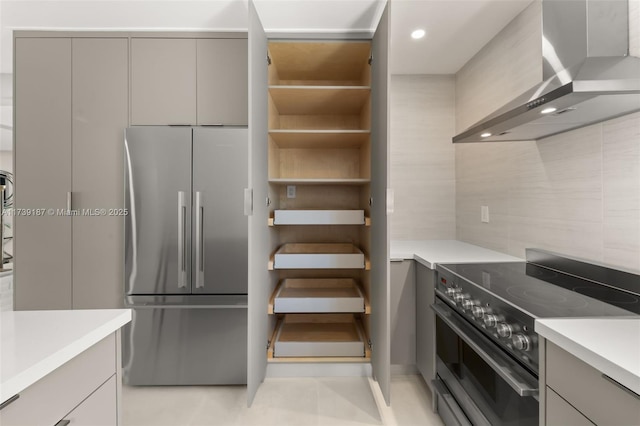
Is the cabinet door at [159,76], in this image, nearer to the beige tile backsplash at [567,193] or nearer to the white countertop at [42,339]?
the white countertop at [42,339]

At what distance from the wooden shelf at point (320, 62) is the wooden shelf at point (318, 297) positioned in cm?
151

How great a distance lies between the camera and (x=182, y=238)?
1850 mm

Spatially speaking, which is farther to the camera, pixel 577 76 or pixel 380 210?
pixel 380 210

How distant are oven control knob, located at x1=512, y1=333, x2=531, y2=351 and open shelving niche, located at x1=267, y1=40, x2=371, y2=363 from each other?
104 centimetres

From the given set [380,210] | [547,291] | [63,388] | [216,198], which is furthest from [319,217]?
[63,388]

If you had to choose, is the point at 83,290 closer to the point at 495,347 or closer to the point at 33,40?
the point at 33,40

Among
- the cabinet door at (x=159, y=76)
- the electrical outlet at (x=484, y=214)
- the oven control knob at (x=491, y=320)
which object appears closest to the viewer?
the oven control knob at (x=491, y=320)

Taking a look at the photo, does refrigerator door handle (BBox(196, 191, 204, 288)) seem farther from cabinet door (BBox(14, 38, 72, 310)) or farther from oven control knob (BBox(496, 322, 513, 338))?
oven control knob (BBox(496, 322, 513, 338))

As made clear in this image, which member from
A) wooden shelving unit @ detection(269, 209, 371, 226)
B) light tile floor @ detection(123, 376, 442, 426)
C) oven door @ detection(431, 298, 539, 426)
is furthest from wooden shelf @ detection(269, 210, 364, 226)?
light tile floor @ detection(123, 376, 442, 426)

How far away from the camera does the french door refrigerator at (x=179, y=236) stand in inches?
72.9

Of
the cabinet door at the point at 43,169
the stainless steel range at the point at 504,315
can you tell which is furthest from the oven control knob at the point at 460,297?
the cabinet door at the point at 43,169

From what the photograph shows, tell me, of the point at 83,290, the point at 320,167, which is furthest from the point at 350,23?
the point at 83,290

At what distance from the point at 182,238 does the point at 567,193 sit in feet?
7.18

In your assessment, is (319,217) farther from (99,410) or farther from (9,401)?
(9,401)
